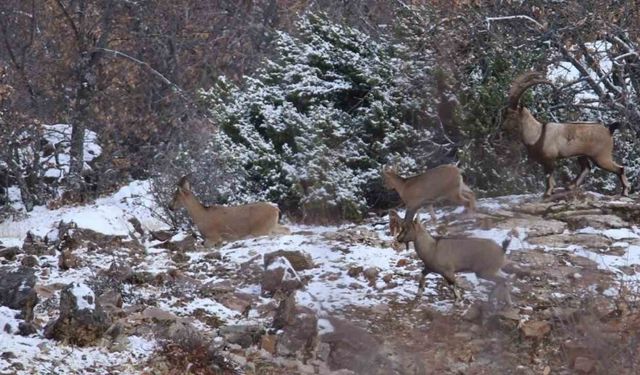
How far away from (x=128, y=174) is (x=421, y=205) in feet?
41.9

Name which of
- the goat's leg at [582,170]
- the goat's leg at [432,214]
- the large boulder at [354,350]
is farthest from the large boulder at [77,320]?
the goat's leg at [582,170]

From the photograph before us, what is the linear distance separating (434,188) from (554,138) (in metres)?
1.47

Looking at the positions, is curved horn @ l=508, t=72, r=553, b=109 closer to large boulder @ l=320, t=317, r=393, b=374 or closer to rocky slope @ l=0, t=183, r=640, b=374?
rocky slope @ l=0, t=183, r=640, b=374

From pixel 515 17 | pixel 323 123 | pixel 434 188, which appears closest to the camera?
pixel 434 188

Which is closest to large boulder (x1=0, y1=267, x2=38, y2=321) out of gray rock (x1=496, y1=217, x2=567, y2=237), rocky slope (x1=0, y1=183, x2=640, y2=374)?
rocky slope (x1=0, y1=183, x2=640, y2=374)

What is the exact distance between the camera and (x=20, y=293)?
857cm

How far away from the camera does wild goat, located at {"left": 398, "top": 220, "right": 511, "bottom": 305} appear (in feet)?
29.1

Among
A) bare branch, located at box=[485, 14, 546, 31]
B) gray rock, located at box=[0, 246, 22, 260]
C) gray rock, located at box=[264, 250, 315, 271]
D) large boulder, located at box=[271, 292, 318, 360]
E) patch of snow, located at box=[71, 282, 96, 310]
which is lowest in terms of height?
large boulder, located at box=[271, 292, 318, 360]

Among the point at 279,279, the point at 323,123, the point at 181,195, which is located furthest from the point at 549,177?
the point at 181,195

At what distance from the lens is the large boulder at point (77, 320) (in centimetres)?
813

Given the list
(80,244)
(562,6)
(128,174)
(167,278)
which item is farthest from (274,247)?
(128,174)

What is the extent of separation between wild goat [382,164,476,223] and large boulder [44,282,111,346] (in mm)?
3918

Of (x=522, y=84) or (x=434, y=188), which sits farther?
(x=522, y=84)

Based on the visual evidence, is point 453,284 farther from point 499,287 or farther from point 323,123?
point 323,123
